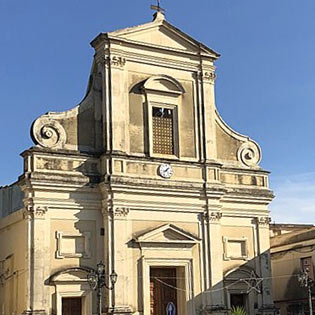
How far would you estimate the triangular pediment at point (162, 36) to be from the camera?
95.6 feet

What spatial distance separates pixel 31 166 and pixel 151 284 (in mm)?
6816

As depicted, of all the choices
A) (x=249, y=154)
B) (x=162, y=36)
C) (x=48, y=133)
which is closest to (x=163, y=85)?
(x=162, y=36)

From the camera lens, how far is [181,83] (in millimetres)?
30141

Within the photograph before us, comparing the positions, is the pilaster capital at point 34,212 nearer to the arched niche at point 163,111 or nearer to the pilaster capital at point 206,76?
the arched niche at point 163,111

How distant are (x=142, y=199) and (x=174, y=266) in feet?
10.2

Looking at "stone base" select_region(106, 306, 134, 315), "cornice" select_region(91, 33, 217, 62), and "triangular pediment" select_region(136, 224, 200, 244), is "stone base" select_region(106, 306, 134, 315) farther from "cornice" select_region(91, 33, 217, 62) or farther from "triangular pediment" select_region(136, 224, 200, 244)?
"cornice" select_region(91, 33, 217, 62)

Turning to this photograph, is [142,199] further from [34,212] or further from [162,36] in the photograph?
[162,36]

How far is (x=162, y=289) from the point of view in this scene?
28.4 metres

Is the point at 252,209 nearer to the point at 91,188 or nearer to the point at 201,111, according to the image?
the point at 201,111

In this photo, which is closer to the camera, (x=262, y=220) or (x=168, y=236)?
(x=168, y=236)

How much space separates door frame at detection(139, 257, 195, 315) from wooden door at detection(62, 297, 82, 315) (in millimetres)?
2484

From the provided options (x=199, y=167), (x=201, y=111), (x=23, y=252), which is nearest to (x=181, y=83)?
(x=201, y=111)

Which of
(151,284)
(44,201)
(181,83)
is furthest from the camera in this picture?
(181,83)

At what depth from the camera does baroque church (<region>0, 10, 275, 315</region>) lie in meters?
26.2
